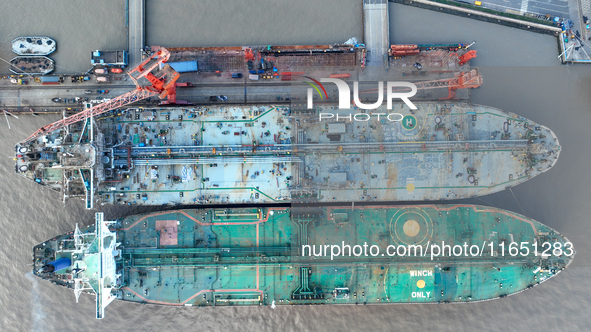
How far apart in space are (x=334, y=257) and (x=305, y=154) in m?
10.8

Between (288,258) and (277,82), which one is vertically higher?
(277,82)

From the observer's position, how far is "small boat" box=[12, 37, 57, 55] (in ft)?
130

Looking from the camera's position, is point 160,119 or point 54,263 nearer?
point 54,263

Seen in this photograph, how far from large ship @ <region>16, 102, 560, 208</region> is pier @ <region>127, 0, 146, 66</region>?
940 cm

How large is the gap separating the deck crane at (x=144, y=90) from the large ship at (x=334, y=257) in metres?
Answer: 11.4

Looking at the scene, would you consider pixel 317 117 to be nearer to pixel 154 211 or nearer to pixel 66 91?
pixel 154 211

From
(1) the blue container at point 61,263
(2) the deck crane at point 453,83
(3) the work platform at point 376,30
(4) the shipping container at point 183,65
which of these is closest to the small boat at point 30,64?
(4) the shipping container at point 183,65

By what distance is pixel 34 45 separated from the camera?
1567 inches

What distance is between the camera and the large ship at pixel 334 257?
108ft

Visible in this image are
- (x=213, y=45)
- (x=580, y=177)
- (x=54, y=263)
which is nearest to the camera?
(x=54, y=263)

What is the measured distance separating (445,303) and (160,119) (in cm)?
3550

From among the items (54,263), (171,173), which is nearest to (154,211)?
(171,173)

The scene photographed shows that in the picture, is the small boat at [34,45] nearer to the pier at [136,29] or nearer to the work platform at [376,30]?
the pier at [136,29]

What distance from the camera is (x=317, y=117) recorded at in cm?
3444
